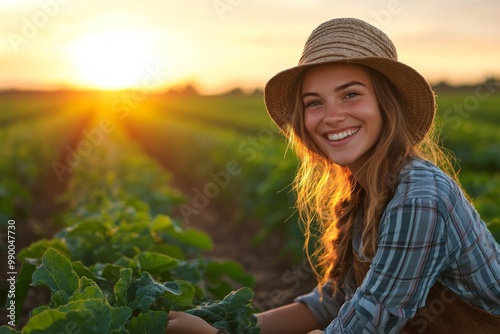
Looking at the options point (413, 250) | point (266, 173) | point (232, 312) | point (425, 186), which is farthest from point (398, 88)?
point (266, 173)

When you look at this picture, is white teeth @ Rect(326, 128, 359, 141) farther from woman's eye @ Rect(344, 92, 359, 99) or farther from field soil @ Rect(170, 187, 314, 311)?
field soil @ Rect(170, 187, 314, 311)

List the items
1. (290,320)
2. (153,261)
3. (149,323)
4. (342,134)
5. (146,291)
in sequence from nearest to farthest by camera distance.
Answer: (149,323) → (146,291) → (342,134) → (153,261) → (290,320)

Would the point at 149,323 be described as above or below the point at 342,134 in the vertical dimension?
below

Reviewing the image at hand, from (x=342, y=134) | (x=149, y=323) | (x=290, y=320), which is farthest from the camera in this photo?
(x=290, y=320)

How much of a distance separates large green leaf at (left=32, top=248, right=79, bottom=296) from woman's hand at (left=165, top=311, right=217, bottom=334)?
334 millimetres

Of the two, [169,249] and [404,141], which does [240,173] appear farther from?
[404,141]

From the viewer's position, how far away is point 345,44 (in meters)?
2.14

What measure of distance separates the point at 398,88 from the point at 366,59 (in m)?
0.23

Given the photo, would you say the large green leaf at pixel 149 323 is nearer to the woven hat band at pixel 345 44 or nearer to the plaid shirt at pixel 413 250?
the plaid shirt at pixel 413 250

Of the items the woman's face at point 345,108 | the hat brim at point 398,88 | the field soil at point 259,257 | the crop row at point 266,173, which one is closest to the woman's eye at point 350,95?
the woman's face at point 345,108

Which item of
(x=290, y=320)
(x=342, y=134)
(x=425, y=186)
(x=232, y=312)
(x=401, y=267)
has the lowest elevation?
(x=290, y=320)

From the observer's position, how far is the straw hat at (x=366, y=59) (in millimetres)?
2119

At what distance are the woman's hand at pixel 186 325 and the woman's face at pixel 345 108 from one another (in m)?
0.76

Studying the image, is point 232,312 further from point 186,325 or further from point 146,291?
point 146,291
